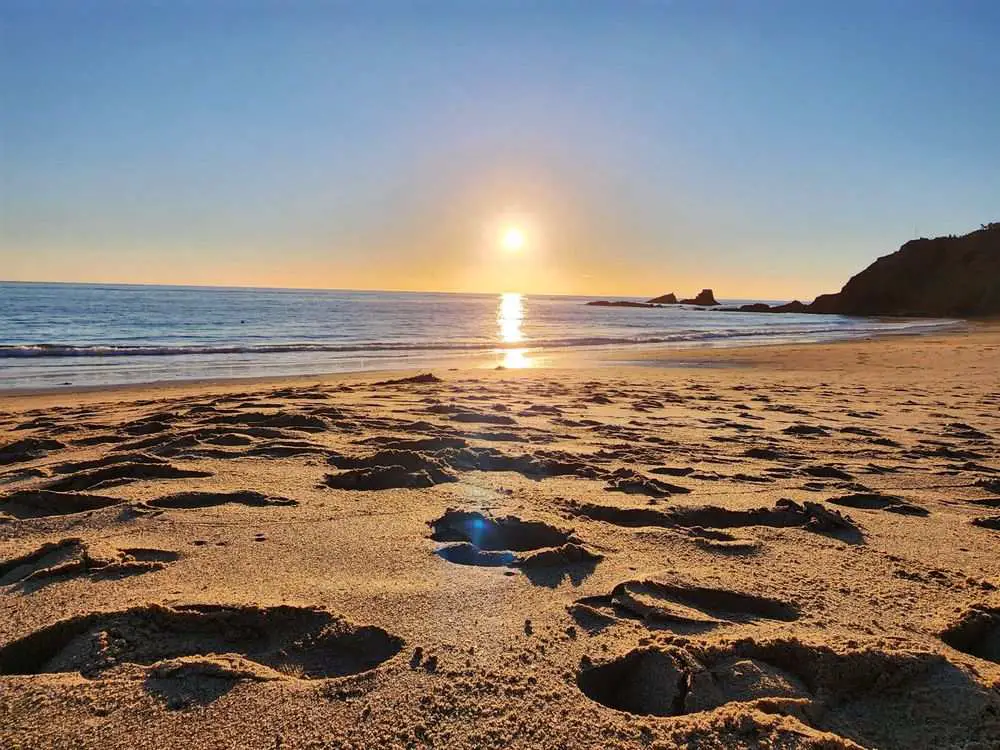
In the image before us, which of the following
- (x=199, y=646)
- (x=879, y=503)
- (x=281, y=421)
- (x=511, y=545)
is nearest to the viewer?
(x=199, y=646)

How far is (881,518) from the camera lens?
3.19 m

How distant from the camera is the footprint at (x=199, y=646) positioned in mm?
1768

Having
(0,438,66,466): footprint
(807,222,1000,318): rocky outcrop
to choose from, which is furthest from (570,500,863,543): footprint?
(807,222,1000,318): rocky outcrop

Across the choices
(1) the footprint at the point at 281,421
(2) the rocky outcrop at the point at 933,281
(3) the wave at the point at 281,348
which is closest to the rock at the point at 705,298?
(2) the rocky outcrop at the point at 933,281

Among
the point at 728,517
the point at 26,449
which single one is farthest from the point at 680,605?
the point at 26,449

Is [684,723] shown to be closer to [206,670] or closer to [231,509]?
[206,670]

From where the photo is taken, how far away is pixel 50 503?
3217mm

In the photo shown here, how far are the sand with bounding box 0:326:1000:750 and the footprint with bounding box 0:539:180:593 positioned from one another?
0.04ft

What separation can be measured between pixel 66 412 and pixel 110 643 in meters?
6.32

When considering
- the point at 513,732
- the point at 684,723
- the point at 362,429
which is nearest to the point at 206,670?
the point at 513,732

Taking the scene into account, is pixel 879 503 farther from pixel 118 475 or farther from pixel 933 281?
pixel 933 281

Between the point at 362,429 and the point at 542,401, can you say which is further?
the point at 542,401

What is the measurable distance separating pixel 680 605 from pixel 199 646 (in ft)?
5.26

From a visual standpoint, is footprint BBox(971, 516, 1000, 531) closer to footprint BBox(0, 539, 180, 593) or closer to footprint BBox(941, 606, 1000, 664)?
footprint BBox(941, 606, 1000, 664)
